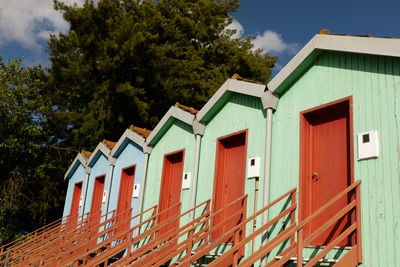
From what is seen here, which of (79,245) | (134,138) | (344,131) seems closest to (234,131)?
(344,131)

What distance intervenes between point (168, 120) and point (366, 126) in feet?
18.3

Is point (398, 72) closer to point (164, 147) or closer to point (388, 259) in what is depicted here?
point (388, 259)

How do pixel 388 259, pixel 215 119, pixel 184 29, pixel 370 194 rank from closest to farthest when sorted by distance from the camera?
pixel 388 259, pixel 370 194, pixel 215 119, pixel 184 29

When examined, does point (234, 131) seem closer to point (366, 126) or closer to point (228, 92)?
point (228, 92)

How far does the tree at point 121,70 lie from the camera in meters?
17.3

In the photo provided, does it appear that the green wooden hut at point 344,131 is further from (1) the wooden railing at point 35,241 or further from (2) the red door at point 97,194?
(2) the red door at point 97,194

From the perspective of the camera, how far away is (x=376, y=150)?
4.73 m

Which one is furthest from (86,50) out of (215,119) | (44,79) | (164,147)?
(215,119)

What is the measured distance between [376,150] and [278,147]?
1836mm

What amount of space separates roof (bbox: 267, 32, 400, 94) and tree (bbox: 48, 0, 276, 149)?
436 inches

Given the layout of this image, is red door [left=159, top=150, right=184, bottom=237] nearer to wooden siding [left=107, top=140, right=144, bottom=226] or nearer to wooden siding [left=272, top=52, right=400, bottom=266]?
wooden siding [left=107, top=140, right=144, bottom=226]

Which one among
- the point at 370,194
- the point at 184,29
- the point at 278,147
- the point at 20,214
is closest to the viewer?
the point at 370,194

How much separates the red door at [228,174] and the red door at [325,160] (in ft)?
4.85

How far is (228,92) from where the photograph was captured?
25.7ft
